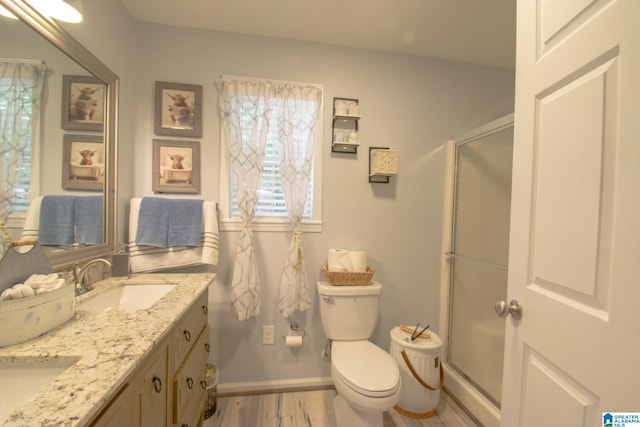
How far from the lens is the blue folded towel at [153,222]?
1395mm

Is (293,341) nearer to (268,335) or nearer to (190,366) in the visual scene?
(268,335)

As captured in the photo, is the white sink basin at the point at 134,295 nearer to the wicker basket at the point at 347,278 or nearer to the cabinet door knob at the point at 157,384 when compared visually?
the cabinet door knob at the point at 157,384

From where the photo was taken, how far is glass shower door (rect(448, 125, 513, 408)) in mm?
1469

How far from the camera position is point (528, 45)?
2.59 ft

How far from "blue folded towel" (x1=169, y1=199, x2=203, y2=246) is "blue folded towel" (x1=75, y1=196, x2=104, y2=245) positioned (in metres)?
0.32

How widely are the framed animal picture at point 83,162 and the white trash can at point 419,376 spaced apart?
1.91m

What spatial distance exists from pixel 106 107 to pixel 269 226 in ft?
3.56

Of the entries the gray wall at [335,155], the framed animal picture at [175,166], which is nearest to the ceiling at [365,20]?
the gray wall at [335,155]

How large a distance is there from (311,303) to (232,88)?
1539mm

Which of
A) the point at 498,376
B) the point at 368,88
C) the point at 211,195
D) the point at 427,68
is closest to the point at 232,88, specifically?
the point at 211,195

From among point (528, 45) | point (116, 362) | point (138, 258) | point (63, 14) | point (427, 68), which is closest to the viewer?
point (116, 362)

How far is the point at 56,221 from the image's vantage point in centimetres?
100

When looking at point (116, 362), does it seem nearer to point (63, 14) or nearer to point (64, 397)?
point (64, 397)

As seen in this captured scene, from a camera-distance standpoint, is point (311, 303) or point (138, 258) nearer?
point (138, 258)
